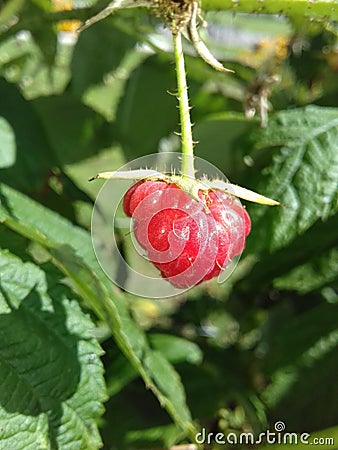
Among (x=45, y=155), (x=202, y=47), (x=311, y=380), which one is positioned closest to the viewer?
(x=202, y=47)

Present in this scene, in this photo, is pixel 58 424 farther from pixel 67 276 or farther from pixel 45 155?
pixel 45 155

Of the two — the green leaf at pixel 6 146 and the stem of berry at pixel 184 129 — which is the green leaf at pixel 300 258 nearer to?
the green leaf at pixel 6 146

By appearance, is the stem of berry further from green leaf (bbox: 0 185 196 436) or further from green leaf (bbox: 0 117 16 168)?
green leaf (bbox: 0 117 16 168)

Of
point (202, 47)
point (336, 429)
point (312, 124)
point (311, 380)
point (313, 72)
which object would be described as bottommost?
point (311, 380)

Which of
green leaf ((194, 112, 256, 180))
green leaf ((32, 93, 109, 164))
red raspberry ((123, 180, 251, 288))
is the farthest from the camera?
green leaf ((32, 93, 109, 164))

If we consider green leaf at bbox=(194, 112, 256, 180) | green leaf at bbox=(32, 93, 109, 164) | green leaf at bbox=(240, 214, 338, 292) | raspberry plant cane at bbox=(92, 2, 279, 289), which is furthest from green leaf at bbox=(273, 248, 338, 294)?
raspberry plant cane at bbox=(92, 2, 279, 289)

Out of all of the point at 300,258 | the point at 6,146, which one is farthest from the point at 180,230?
the point at 300,258

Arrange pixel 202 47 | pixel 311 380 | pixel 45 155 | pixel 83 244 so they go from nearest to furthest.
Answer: pixel 202 47
pixel 83 244
pixel 45 155
pixel 311 380

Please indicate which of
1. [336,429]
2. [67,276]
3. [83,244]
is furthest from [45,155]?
[336,429]
